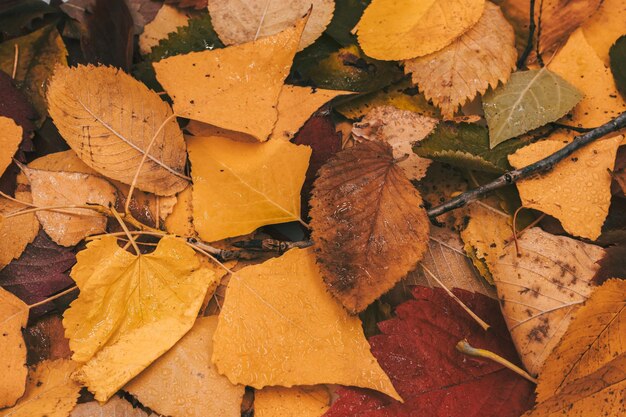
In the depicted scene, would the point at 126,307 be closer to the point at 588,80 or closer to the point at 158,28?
the point at 158,28

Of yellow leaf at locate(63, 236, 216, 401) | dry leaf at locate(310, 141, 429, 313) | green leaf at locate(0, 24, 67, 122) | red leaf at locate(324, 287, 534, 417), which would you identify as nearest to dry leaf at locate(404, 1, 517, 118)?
dry leaf at locate(310, 141, 429, 313)

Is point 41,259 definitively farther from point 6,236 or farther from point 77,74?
point 77,74

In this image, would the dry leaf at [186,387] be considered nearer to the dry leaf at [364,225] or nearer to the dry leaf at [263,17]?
the dry leaf at [364,225]

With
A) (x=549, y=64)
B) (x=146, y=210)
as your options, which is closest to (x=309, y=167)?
(x=146, y=210)

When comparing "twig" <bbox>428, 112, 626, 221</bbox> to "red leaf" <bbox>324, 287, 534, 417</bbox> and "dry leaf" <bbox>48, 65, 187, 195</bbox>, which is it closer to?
"red leaf" <bbox>324, 287, 534, 417</bbox>

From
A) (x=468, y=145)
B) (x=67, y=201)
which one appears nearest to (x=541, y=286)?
(x=468, y=145)
